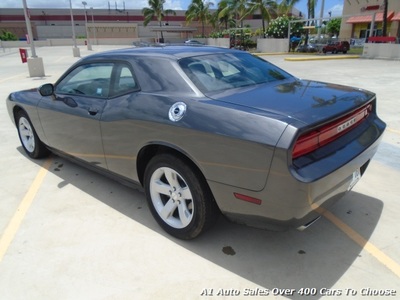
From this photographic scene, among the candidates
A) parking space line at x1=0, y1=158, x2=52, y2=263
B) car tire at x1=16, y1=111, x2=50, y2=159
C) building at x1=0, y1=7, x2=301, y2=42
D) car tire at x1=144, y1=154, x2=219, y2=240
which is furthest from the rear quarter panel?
building at x1=0, y1=7, x2=301, y2=42

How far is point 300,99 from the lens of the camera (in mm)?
2645

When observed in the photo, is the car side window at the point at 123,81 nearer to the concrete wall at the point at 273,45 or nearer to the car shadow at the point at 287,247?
the car shadow at the point at 287,247

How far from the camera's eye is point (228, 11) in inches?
1793

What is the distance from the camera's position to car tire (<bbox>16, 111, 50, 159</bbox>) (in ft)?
15.6

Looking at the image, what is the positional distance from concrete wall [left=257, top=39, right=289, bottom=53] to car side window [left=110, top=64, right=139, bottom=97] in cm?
3401

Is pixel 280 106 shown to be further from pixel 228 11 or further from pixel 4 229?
pixel 228 11

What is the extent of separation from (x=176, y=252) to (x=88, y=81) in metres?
2.31

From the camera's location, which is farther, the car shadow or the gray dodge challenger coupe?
the car shadow

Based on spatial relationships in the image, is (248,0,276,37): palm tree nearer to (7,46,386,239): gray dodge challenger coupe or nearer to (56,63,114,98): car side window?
(56,63,114,98): car side window

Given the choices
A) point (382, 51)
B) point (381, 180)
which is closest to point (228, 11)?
point (382, 51)

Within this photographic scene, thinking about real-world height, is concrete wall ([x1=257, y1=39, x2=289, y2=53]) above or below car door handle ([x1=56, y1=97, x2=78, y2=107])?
below

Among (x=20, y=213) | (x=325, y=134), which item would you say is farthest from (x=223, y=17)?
(x=325, y=134)

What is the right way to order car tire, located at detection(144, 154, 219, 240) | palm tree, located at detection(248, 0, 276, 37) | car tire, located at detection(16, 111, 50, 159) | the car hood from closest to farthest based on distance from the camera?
the car hood, car tire, located at detection(144, 154, 219, 240), car tire, located at detection(16, 111, 50, 159), palm tree, located at detection(248, 0, 276, 37)

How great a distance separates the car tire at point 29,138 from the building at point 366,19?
135ft
